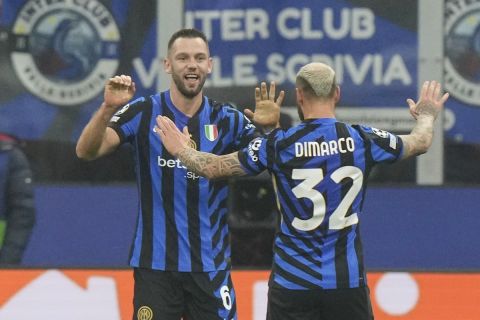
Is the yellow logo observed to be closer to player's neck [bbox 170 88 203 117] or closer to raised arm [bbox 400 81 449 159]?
player's neck [bbox 170 88 203 117]

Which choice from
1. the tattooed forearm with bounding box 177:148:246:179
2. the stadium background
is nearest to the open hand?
the tattooed forearm with bounding box 177:148:246:179

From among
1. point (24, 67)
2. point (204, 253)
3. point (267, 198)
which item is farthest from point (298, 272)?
point (24, 67)

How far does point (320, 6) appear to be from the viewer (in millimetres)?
7754

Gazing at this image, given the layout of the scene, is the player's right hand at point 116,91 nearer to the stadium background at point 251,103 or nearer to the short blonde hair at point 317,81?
the short blonde hair at point 317,81

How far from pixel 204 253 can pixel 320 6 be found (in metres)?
2.38

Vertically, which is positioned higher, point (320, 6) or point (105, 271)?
point (320, 6)

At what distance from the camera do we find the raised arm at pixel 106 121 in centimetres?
558

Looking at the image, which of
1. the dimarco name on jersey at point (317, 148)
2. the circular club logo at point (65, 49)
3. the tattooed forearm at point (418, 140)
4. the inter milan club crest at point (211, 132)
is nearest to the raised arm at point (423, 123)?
the tattooed forearm at point (418, 140)

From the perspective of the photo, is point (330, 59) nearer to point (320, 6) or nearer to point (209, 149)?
point (320, 6)

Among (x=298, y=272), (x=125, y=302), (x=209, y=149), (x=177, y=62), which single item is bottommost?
(x=125, y=302)

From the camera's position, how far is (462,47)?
769 centimetres

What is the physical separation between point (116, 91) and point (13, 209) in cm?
258

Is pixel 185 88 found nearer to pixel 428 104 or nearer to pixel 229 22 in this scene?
pixel 428 104

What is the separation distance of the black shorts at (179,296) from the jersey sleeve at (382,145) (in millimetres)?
1010
